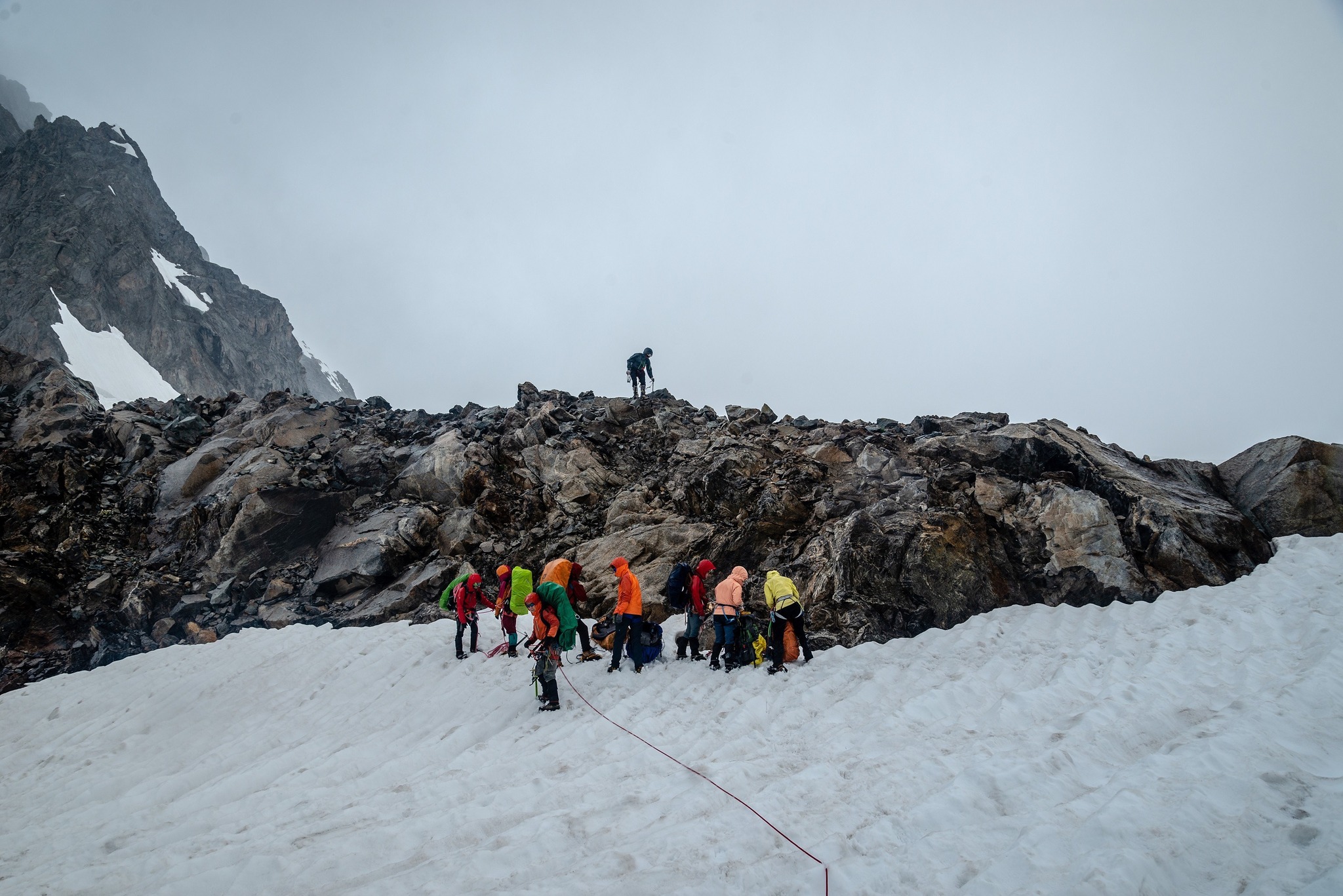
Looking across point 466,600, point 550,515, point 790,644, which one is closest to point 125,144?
point 550,515

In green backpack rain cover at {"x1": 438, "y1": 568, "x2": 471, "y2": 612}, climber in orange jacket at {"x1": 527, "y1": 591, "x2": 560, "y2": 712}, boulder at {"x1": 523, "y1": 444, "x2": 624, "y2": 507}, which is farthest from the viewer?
boulder at {"x1": 523, "y1": 444, "x2": 624, "y2": 507}

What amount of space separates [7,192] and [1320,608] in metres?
121

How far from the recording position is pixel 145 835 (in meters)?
6.25

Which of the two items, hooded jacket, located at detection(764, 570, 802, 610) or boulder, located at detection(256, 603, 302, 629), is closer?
hooded jacket, located at detection(764, 570, 802, 610)

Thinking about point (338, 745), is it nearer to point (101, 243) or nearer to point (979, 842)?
point (979, 842)

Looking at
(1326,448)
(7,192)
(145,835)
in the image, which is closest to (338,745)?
(145,835)

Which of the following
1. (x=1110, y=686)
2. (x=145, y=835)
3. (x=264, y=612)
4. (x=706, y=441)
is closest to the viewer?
(x=145, y=835)

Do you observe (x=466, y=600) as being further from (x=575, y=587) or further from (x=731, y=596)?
(x=731, y=596)

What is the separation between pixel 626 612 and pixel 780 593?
A: 9.36ft

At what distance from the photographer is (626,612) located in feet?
32.6

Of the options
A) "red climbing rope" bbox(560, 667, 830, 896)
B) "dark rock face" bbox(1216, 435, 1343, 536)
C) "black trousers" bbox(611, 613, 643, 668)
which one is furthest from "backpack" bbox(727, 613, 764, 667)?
"dark rock face" bbox(1216, 435, 1343, 536)

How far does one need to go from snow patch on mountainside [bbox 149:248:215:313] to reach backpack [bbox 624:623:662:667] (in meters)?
97.7

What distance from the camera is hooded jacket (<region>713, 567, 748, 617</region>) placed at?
9695 millimetres

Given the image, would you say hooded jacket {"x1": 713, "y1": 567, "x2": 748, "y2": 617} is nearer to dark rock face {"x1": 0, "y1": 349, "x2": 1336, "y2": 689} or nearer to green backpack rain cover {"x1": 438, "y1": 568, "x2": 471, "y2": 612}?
dark rock face {"x1": 0, "y1": 349, "x2": 1336, "y2": 689}
